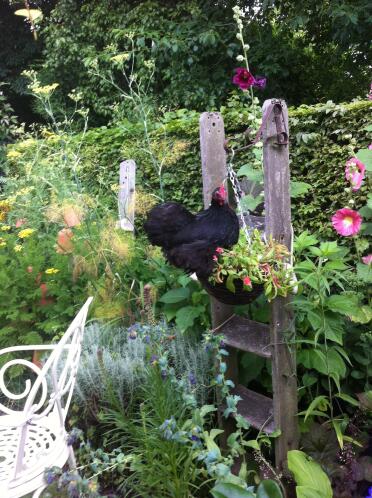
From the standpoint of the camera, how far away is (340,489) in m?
1.77

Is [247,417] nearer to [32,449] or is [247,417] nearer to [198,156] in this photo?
[32,449]

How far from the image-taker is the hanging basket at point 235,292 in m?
1.70

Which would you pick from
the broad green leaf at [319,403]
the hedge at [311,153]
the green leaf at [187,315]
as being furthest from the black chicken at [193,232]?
the hedge at [311,153]

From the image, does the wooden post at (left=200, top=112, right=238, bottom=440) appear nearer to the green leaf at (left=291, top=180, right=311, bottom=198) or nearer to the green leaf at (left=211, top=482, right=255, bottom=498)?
the green leaf at (left=291, top=180, right=311, bottom=198)

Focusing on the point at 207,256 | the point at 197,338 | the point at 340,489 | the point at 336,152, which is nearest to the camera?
the point at 207,256

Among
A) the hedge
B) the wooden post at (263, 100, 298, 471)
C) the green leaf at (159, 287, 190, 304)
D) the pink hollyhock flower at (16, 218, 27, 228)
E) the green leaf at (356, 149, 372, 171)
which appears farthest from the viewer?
the pink hollyhock flower at (16, 218, 27, 228)

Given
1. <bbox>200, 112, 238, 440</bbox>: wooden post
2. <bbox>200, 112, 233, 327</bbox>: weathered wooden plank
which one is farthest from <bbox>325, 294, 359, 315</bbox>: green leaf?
<bbox>200, 112, 233, 327</bbox>: weathered wooden plank

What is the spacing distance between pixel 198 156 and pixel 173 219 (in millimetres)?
2629

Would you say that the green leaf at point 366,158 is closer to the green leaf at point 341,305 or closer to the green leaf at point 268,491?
the green leaf at point 341,305

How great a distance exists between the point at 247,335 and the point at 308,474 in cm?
56

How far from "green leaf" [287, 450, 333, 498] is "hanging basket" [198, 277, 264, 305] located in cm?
60

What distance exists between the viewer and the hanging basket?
5.58ft

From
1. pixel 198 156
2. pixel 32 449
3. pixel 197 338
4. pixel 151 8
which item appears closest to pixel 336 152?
pixel 198 156

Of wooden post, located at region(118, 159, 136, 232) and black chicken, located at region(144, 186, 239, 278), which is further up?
wooden post, located at region(118, 159, 136, 232)
